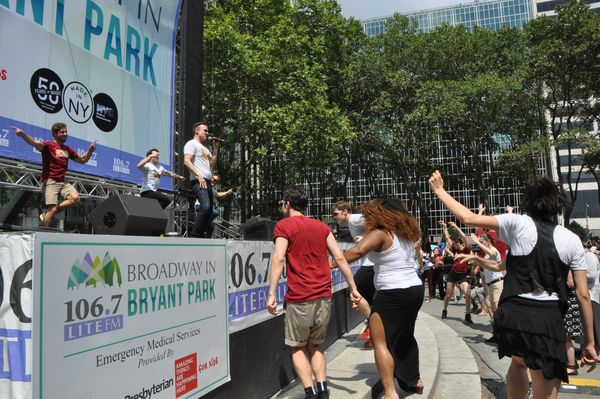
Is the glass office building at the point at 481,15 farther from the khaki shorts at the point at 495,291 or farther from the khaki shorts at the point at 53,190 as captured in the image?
the khaki shorts at the point at 53,190

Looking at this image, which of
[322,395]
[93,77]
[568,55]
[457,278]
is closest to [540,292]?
[322,395]

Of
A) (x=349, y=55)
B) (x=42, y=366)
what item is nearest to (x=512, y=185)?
(x=349, y=55)

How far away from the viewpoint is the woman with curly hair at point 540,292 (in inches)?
110

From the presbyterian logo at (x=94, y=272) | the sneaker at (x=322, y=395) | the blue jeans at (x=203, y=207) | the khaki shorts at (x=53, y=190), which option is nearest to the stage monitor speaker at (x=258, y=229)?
the blue jeans at (x=203, y=207)

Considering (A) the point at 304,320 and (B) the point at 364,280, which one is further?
(B) the point at 364,280

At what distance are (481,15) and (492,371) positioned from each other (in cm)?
8292

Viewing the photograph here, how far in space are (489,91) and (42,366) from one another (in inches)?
1080

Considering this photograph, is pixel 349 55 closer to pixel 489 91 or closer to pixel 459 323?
pixel 489 91

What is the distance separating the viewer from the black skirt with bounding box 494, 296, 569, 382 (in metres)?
2.78

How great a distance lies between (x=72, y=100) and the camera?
7.84 metres

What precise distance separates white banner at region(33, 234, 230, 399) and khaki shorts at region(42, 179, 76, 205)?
3.30 m

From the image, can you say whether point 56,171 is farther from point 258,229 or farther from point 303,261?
point 303,261

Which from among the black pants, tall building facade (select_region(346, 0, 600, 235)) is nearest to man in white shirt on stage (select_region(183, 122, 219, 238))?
the black pants

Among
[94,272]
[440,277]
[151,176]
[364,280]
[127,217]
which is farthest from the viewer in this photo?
[440,277]
